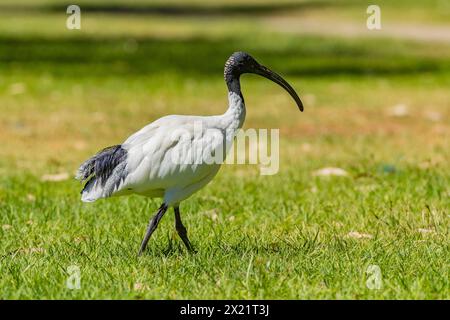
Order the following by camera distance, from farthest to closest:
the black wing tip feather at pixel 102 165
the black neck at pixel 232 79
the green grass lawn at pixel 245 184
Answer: the black neck at pixel 232 79
the black wing tip feather at pixel 102 165
the green grass lawn at pixel 245 184

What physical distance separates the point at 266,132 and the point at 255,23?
18.9 metres

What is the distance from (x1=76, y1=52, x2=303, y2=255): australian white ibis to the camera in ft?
18.5

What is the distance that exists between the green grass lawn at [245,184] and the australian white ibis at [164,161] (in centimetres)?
37

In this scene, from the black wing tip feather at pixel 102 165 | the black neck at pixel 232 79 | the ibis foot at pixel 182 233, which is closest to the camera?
the black wing tip feather at pixel 102 165

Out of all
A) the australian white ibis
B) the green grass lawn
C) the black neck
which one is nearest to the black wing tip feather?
the australian white ibis

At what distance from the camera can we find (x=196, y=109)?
13.7 metres

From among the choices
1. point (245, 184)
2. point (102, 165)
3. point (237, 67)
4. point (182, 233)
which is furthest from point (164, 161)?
Answer: point (245, 184)

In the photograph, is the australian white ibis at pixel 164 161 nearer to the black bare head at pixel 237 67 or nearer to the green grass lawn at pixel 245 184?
the black bare head at pixel 237 67

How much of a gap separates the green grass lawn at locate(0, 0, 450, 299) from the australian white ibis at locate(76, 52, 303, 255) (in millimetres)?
369

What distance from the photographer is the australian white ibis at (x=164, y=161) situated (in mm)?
5648

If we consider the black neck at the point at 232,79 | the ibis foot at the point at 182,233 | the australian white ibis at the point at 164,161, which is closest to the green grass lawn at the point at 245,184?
the ibis foot at the point at 182,233

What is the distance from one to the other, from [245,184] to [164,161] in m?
3.19

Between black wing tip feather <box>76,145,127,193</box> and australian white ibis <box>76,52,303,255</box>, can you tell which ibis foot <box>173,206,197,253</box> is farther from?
black wing tip feather <box>76,145,127,193</box>
